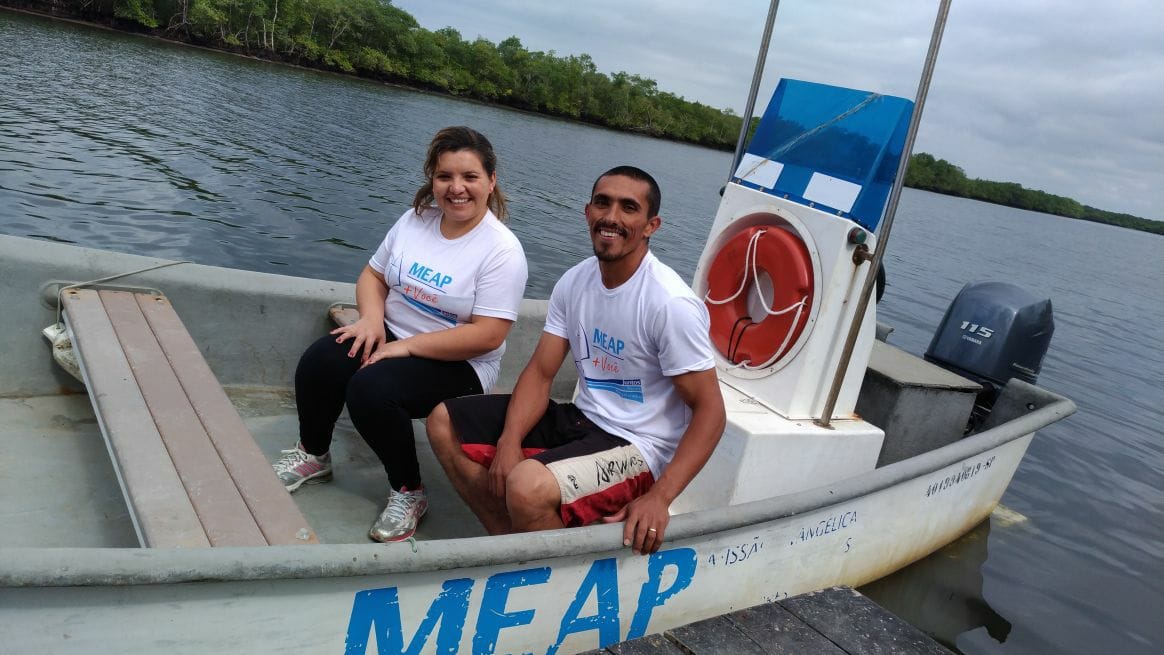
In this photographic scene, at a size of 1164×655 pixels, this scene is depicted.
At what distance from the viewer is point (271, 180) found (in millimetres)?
13891

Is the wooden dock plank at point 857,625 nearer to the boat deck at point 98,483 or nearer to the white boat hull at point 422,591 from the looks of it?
the white boat hull at point 422,591

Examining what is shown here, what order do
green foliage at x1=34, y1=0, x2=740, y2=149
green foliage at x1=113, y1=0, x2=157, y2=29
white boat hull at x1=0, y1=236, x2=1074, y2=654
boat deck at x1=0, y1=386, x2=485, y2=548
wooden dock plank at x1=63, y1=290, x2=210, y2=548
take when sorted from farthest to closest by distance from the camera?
1. green foliage at x1=34, y1=0, x2=740, y2=149
2. green foliage at x1=113, y1=0, x2=157, y2=29
3. boat deck at x1=0, y1=386, x2=485, y2=548
4. wooden dock plank at x1=63, y1=290, x2=210, y2=548
5. white boat hull at x1=0, y1=236, x2=1074, y2=654

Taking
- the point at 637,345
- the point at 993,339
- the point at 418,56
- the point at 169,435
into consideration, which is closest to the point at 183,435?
the point at 169,435

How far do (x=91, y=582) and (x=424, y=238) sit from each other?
1.80 meters

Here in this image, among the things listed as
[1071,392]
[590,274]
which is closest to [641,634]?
[590,274]

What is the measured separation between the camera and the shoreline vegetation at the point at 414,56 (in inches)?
1695

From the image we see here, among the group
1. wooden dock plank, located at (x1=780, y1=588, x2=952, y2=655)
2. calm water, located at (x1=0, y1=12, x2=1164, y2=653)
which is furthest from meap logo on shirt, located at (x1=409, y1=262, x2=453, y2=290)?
calm water, located at (x1=0, y1=12, x2=1164, y2=653)

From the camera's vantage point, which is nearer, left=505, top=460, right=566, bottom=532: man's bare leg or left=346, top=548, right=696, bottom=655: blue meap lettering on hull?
left=346, top=548, right=696, bottom=655: blue meap lettering on hull

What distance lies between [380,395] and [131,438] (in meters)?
0.76

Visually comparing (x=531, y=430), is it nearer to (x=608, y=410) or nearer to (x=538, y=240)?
(x=608, y=410)

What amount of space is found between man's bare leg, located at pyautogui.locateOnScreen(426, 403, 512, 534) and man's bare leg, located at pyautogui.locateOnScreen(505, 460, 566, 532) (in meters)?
0.24

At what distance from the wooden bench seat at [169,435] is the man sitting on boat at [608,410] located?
0.64 metres

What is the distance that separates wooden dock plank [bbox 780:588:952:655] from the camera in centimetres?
320

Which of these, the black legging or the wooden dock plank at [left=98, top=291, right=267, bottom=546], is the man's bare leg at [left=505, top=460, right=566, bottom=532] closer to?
the black legging
